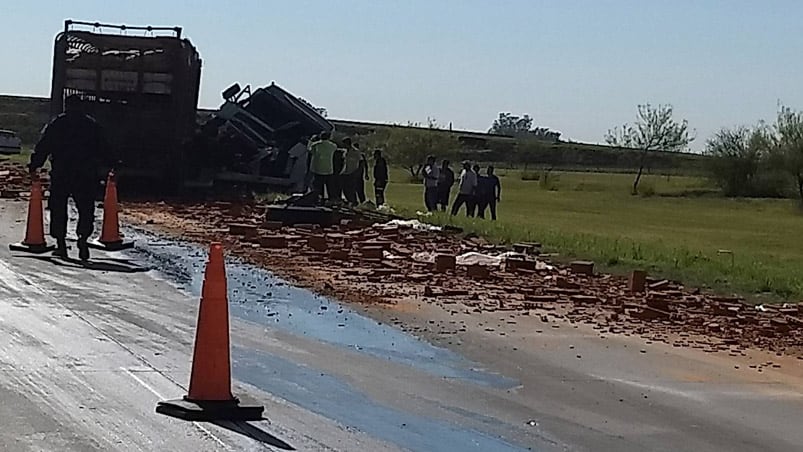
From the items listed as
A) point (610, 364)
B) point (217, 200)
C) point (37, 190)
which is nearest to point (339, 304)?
point (610, 364)

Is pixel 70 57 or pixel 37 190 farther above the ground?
pixel 70 57

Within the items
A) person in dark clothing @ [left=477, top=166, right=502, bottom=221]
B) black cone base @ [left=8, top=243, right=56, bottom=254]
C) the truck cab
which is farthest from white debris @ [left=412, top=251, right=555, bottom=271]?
the truck cab

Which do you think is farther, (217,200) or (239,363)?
(217,200)

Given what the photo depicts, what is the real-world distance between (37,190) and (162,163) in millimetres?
13201

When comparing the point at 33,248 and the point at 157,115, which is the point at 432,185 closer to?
the point at 157,115

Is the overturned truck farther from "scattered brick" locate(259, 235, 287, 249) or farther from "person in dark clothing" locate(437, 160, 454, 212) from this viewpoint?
"scattered brick" locate(259, 235, 287, 249)

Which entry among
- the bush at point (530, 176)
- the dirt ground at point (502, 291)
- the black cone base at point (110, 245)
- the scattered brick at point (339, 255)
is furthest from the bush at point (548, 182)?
the black cone base at point (110, 245)

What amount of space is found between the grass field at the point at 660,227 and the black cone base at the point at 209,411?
9.15 meters

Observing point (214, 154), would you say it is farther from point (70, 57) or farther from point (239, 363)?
point (239, 363)

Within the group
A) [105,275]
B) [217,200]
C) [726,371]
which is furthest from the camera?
[217,200]

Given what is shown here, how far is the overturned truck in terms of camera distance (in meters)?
30.8

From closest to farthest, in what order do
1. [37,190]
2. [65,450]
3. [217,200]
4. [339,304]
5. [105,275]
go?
[65,450]
[339,304]
[105,275]
[37,190]
[217,200]

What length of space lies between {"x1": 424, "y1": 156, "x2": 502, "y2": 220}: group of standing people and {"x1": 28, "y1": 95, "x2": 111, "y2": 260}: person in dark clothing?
13.6m

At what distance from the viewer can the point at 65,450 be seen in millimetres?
7438
